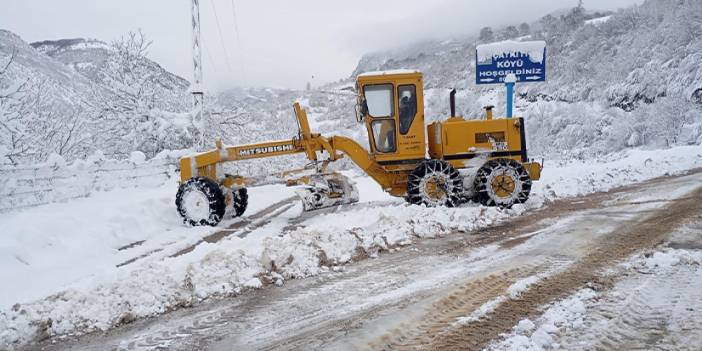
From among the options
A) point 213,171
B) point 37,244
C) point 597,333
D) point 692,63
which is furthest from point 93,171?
point 692,63

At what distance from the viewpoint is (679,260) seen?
4.21 m

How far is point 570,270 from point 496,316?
1.48m

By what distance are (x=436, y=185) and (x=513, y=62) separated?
23.8 feet

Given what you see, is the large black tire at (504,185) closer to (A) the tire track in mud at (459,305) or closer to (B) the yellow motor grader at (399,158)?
(B) the yellow motor grader at (399,158)

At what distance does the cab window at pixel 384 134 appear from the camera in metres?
8.95

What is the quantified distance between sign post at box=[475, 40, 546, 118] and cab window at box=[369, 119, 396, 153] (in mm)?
6119

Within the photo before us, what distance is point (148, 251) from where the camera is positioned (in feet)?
22.5

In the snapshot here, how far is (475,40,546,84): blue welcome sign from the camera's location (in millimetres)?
13492

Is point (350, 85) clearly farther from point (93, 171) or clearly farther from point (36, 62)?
point (36, 62)

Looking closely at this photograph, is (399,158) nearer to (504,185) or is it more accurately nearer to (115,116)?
(504,185)

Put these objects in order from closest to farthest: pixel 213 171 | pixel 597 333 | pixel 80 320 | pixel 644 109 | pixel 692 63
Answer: pixel 597 333, pixel 80 320, pixel 213 171, pixel 644 109, pixel 692 63

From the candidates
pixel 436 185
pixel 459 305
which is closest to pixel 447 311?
pixel 459 305

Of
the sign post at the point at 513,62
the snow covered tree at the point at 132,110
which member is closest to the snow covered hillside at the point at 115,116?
the snow covered tree at the point at 132,110

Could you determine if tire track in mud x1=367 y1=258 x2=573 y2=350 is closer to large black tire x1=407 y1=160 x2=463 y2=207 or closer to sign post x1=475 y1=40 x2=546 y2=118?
large black tire x1=407 y1=160 x2=463 y2=207
